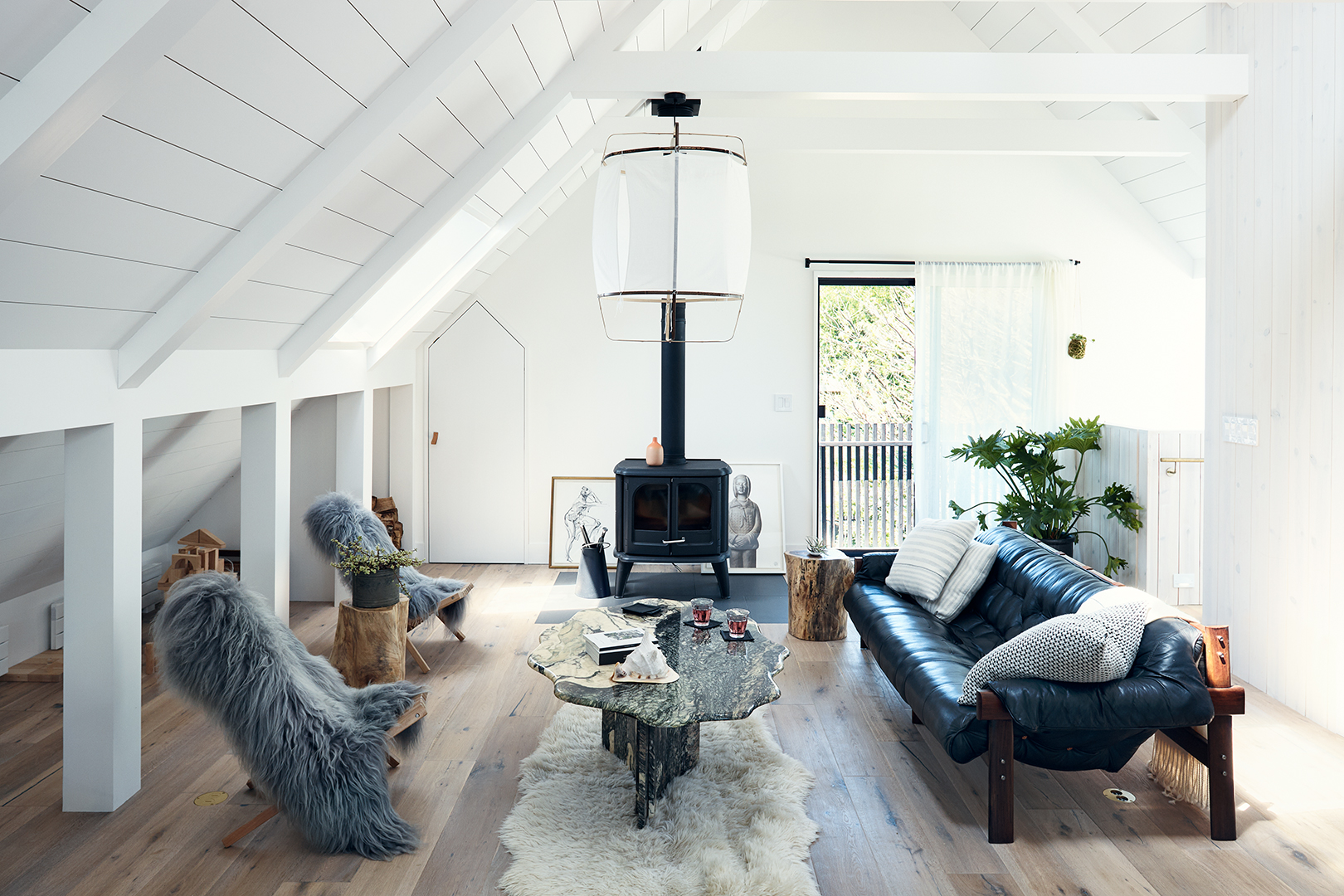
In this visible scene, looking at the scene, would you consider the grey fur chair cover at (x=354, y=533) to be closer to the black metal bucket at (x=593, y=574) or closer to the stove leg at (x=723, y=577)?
the black metal bucket at (x=593, y=574)

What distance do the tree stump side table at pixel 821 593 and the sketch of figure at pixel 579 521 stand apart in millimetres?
1906

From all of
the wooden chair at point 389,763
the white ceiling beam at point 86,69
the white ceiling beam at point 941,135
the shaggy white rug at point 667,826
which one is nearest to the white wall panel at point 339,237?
the white ceiling beam at point 86,69

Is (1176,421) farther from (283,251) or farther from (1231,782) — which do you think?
(283,251)

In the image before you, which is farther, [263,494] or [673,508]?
[673,508]

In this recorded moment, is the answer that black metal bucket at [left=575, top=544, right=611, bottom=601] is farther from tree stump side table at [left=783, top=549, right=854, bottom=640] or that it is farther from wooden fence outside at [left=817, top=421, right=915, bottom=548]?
wooden fence outside at [left=817, top=421, right=915, bottom=548]

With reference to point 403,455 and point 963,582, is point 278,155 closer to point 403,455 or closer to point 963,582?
point 963,582

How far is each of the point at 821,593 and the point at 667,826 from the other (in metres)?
2.17

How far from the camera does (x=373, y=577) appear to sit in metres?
3.67

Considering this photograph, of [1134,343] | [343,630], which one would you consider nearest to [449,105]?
[343,630]

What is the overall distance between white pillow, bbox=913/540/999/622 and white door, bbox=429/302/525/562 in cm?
320

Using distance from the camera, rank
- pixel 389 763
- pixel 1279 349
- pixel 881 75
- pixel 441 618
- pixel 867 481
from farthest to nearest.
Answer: pixel 867 481
pixel 441 618
pixel 1279 349
pixel 881 75
pixel 389 763

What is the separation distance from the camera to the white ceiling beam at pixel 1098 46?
498 cm

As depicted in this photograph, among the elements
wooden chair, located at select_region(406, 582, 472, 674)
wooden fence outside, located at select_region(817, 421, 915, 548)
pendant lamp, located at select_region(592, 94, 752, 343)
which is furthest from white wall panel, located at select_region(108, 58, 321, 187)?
wooden fence outside, located at select_region(817, 421, 915, 548)

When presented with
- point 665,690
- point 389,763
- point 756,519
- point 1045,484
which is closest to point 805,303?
point 756,519
